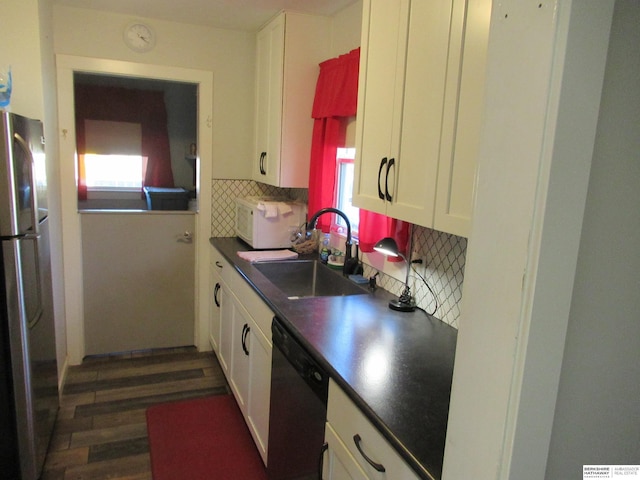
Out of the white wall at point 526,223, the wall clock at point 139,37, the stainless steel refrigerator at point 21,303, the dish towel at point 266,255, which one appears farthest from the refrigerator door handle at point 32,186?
the white wall at point 526,223

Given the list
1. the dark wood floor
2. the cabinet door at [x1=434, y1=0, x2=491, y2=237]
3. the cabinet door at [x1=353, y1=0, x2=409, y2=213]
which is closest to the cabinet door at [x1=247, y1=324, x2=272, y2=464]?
the dark wood floor

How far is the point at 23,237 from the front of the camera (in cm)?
193

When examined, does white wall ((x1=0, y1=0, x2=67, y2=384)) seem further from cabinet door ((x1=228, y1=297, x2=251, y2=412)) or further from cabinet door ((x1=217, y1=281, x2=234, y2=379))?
cabinet door ((x1=228, y1=297, x2=251, y2=412))

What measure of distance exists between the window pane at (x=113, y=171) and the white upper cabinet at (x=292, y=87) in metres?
1.61

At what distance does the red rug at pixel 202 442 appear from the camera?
2.29 m

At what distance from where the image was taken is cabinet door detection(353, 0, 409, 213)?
5.45 feet

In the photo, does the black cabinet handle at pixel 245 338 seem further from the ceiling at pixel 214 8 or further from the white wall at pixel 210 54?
the ceiling at pixel 214 8

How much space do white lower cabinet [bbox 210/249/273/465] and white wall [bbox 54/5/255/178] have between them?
884 millimetres

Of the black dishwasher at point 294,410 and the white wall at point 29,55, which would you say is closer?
the black dishwasher at point 294,410

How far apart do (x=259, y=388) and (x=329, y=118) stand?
1533 mm

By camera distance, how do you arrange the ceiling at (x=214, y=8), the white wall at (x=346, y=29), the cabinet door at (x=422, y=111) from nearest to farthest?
the cabinet door at (x=422, y=111) → the white wall at (x=346, y=29) → the ceiling at (x=214, y=8)

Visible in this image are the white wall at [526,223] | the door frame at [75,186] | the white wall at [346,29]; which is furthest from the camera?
the door frame at [75,186]

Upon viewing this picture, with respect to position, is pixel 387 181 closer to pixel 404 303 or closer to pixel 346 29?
pixel 404 303

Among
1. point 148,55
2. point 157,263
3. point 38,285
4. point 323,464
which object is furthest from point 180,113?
point 323,464
